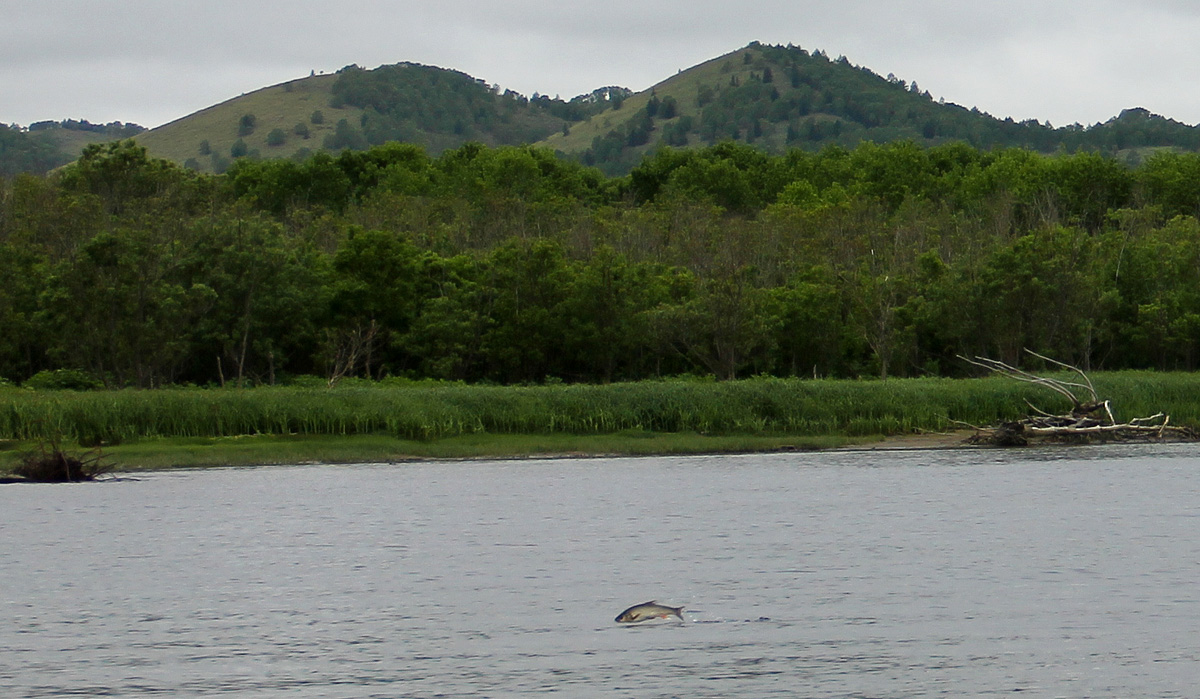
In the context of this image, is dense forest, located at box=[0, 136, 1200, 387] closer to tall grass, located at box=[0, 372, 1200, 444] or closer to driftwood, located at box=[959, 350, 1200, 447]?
tall grass, located at box=[0, 372, 1200, 444]

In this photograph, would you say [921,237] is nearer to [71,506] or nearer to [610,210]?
[610,210]

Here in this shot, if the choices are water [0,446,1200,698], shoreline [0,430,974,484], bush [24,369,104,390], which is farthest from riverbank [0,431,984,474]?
bush [24,369,104,390]

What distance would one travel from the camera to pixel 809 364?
78.6m

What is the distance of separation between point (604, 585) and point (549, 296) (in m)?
50.0

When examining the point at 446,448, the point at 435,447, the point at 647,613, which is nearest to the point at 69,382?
the point at 435,447

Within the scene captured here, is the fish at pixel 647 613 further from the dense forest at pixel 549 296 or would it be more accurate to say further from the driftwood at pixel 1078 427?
the dense forest at pixel 549 296

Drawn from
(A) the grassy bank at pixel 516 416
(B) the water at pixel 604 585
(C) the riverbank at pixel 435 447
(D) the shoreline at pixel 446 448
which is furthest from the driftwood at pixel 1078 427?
(B) the water at pixel 604 585

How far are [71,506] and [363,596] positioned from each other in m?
16.3

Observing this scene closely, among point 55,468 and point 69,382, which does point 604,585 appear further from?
point 69,382

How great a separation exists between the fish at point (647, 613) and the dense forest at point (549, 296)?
43594 millimetres

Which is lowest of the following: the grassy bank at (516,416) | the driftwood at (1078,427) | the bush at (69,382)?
the driftwood at (1078,427)

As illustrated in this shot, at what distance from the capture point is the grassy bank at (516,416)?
5434 centimetres

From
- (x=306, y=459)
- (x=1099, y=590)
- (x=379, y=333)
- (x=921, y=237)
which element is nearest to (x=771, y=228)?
(x=921, y=237)

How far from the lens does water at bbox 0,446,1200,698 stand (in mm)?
21344
